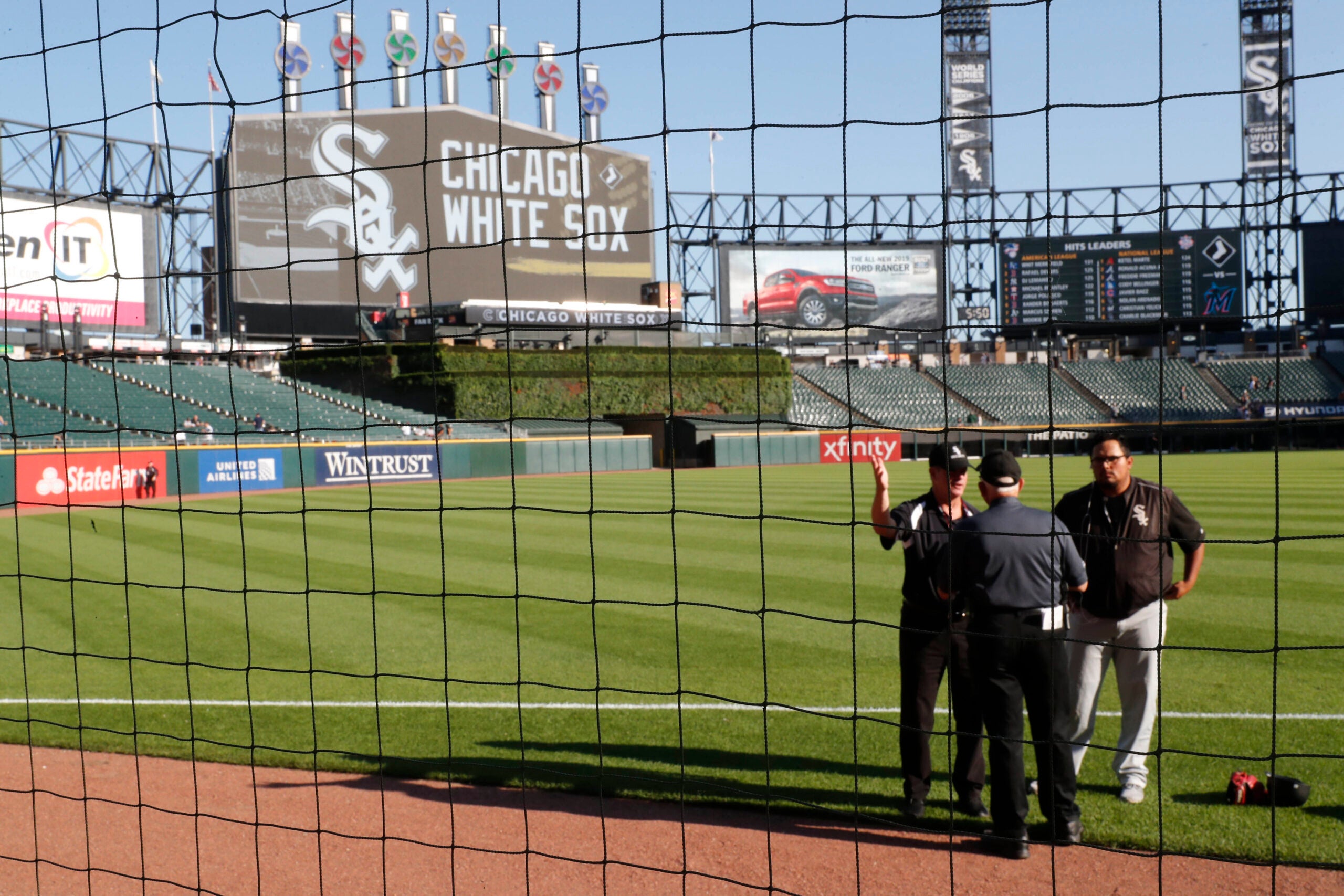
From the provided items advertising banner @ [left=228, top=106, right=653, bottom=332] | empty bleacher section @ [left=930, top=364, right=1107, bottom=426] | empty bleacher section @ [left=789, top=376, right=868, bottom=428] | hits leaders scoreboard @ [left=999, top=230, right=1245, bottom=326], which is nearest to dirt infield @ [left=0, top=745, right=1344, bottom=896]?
advertising banner @ [left=228, top=106, right=653, bottom=332]

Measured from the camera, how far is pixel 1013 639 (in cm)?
461

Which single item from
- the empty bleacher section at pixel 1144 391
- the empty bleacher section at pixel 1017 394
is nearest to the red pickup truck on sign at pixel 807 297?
the empty bleacher section at pixel 1017 394

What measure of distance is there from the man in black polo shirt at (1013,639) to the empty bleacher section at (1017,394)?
43726 millimetres

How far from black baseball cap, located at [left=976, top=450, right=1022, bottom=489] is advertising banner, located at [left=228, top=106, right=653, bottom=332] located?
34502mm

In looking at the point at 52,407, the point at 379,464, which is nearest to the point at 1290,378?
the point at 379,464

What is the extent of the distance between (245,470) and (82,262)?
1217 cm

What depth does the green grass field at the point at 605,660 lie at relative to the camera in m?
5.31

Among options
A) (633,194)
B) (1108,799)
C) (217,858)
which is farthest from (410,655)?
(633,194)

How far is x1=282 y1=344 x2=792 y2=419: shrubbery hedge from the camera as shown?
40.2m

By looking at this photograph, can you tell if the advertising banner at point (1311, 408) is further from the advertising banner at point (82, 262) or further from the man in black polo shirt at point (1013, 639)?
the man in black polo shirt at point (1013, 639)

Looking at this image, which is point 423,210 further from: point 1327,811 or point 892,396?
point 1327,811

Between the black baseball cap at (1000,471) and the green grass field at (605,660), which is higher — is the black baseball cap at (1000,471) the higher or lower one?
the higher one

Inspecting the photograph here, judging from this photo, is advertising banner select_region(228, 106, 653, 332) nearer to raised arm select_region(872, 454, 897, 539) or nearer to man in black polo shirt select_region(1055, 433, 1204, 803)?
raised arm select_region(872, 454, 897, 539)

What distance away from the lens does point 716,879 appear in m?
4.58
